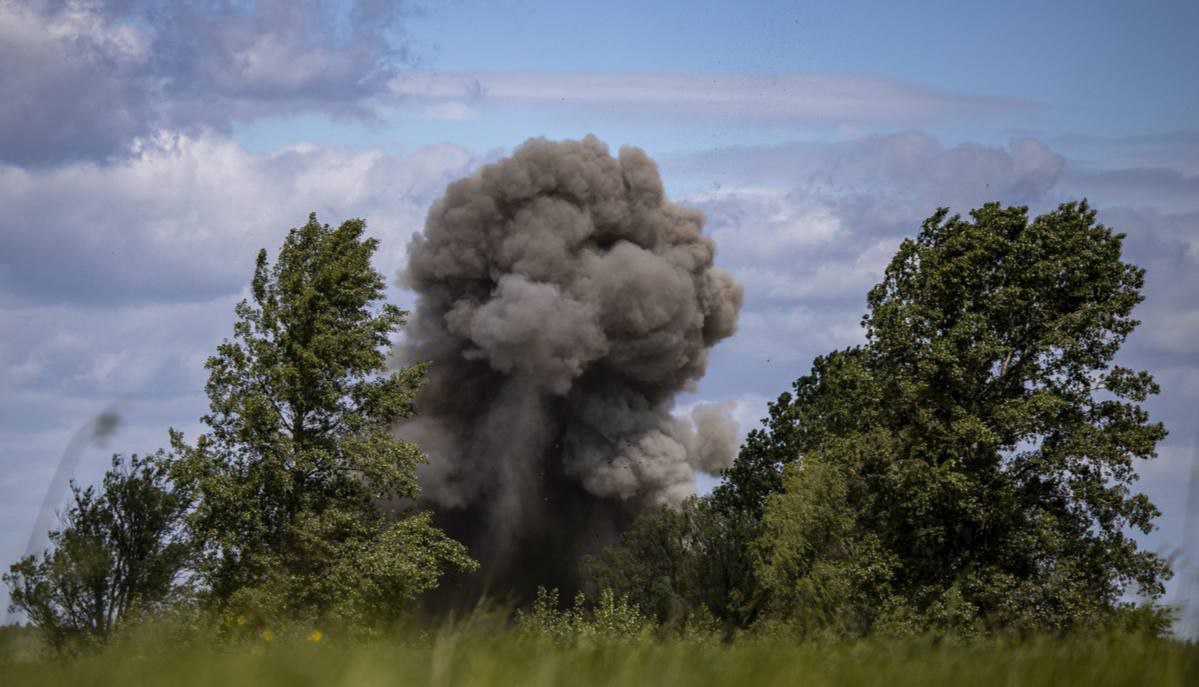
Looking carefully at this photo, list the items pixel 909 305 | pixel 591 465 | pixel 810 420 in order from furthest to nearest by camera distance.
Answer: pixel 591 465
pixel 810 420
pixel 909 305

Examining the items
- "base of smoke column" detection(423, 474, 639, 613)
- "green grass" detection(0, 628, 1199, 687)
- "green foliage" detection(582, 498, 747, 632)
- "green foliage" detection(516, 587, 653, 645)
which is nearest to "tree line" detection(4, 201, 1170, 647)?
"green foliage" detection(516, 587, 653, 645)

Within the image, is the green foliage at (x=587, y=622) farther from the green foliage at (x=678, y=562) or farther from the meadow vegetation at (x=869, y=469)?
the meadow vegetation at (x=869, y=469)

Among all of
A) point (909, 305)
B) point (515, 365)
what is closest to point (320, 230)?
point (909, 305)

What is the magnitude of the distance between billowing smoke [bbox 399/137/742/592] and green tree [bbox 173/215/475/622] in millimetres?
22881

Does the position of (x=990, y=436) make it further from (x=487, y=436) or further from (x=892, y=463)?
(x=487, y=436)

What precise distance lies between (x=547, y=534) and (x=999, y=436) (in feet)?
110

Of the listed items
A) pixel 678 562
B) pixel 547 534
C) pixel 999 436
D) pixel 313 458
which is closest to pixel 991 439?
pixel 999 436

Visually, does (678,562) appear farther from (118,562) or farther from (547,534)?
(118,562)

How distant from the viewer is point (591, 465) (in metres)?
54.7

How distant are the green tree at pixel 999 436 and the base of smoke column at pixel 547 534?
94.2 feet

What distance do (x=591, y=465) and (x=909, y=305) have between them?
2849 centimetres

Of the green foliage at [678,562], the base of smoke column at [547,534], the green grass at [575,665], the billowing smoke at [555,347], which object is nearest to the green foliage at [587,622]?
the green grass at [575,665]

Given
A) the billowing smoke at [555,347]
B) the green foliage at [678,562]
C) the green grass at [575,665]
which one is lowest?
the green grass at [575,665]

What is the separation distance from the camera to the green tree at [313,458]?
27000mm
